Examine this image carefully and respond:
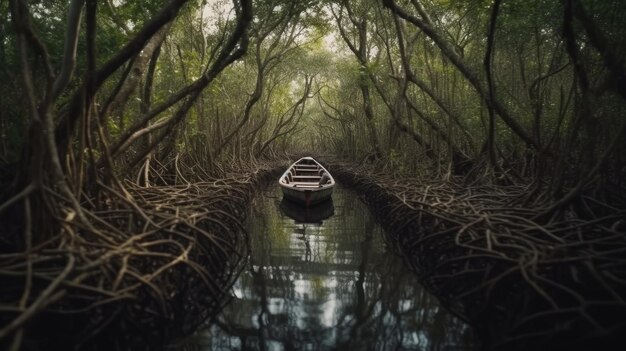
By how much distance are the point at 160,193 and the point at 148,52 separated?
2111 millimetres

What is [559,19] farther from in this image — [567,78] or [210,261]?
[210,261]

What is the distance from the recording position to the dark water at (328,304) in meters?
3.83

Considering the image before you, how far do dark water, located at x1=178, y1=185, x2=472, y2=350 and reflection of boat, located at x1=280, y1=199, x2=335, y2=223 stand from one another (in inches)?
73.9

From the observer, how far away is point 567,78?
9844 millimetres

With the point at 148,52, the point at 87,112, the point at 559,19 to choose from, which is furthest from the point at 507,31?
the point at 87,112

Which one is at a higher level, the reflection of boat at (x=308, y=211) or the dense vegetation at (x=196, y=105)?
the dense vegetation at (x=196, y=105)

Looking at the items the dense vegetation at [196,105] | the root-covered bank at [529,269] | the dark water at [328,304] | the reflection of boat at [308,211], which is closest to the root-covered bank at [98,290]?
the dense vegetation at [196,105]

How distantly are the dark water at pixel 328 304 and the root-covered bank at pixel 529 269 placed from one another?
1.20 feet

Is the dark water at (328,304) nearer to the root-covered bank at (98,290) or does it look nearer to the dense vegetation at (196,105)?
the root-covered bank at (98,290)

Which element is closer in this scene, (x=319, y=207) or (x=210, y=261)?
(x=210, y=261)

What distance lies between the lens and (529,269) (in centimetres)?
353

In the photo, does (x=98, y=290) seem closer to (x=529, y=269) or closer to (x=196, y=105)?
(x=529, y=269)

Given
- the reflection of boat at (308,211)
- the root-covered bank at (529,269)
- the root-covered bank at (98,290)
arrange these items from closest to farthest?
the root-covered bank at (98,290) → the root-covered bank at (529,269) → the reflection of boat at (308,211)

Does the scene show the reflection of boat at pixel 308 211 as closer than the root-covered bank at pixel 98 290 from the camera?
No
